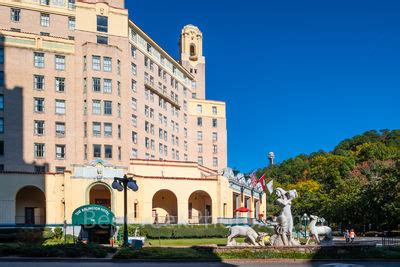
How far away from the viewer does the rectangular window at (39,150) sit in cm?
6247

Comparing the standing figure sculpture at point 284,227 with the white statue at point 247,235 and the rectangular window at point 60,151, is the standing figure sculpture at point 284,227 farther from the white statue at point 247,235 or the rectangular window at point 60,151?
the rectangular window at point 60,151

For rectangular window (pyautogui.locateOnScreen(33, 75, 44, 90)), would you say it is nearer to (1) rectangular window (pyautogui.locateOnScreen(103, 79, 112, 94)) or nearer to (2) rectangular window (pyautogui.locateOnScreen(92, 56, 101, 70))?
(2) rectangular window (pyautogui.locateOnScreen(92, 56, 101, 70))

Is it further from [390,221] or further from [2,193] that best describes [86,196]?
[390,221]

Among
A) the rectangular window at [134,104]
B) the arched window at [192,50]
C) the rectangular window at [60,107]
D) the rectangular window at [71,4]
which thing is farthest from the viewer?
the arched window at [192,50]

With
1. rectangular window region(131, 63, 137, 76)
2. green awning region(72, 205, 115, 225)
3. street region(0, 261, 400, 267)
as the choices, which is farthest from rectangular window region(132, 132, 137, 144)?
street region(0, 261, 400, 267)

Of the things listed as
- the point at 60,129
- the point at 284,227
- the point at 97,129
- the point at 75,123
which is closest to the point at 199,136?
the point at 97,129

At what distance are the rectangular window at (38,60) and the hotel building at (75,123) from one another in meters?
0.12

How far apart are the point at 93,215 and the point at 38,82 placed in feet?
74.8

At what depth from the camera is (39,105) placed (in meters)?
63.3

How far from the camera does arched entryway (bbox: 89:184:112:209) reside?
5965cm

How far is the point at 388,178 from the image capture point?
197ft

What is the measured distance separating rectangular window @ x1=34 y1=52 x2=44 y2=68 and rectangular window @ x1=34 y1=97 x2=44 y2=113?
3.91m

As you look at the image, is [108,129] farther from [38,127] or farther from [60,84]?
[38,127]

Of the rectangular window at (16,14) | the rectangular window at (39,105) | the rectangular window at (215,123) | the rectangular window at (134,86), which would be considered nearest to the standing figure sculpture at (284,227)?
the rectangular window at (39,105)
